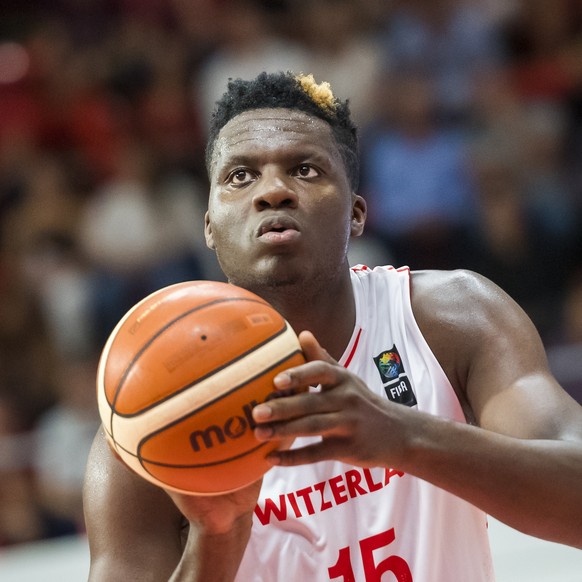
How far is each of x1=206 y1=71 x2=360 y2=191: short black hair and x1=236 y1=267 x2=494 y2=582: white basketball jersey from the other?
776mm

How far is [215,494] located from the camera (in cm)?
271

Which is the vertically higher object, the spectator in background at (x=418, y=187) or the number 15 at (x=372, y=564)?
the spectator in background at (x=418, y=187)

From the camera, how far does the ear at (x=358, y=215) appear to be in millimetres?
3871

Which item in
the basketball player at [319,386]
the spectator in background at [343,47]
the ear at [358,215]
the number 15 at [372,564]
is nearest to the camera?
the basketball player at [319,386]

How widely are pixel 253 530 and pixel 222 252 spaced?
0.87 meters

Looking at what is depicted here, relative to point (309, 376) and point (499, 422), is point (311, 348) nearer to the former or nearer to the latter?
point (309, 376)

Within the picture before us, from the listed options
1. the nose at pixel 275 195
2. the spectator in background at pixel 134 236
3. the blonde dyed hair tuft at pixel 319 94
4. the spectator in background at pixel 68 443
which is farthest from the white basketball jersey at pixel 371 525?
the spectator in background at pixel 134 236

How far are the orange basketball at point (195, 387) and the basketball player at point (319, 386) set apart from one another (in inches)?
16.1

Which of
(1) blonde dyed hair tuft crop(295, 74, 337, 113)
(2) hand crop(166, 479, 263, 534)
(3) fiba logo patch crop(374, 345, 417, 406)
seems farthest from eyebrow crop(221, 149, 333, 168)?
(2) hand crop(166, 479, 263, 534)

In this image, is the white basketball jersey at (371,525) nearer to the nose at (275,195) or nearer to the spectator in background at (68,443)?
the nose at (275,195)

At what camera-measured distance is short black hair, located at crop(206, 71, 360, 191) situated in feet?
12.3

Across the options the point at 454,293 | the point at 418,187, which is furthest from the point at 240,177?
the point at 418,187

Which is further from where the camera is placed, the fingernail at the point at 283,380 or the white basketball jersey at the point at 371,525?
the white basketball jersey at the point at 371,525

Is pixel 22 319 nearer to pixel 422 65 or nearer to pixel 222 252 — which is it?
pixel 422 65
